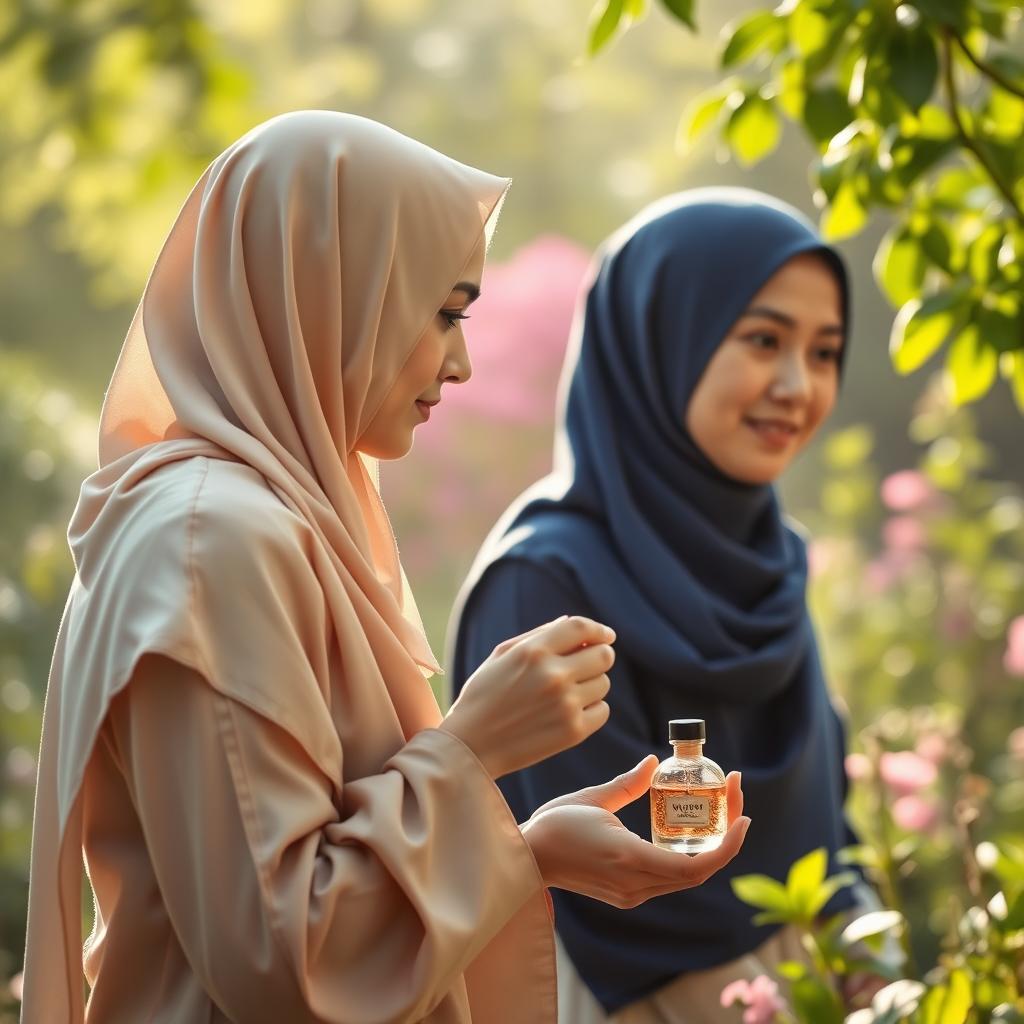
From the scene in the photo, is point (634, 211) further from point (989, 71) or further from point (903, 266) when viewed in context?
point (989, 71)

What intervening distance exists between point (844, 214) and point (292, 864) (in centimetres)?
105

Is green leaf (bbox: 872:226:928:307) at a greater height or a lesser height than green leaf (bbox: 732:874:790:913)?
greater

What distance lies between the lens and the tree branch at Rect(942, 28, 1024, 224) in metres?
1.55

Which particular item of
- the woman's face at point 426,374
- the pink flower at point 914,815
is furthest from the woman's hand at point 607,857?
the pink flower at point 914,815

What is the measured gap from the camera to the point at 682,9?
144 centimetres

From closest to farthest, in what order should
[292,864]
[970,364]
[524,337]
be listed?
1. [292,864]
2. [970,364]
3. [524,337]

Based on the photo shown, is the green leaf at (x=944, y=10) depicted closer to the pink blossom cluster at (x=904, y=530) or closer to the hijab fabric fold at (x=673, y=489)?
the hijab fabric fold at (x=673, y=489)

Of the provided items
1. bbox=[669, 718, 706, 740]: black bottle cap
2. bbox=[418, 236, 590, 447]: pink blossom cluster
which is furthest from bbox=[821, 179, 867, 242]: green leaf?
bbox=[418, 236, 590, 447]: pink blossom cluster

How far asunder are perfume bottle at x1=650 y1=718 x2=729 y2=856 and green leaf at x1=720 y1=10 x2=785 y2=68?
2.50 ft

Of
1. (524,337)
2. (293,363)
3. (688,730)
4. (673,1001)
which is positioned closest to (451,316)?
(293,363)

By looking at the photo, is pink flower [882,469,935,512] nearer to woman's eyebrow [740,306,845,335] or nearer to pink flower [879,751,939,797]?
pink flower [879,751,939,797]

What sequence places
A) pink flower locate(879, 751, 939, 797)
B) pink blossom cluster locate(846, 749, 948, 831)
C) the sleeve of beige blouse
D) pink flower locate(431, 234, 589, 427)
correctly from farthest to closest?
pink flower locate(431, 234, 589, 427), pink flower locate(879, 751, 939, 797), pink blossom cluster locate(846, 749, 948, 831), the sleeve of beige blouse

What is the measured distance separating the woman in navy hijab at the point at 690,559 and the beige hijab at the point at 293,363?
742mm

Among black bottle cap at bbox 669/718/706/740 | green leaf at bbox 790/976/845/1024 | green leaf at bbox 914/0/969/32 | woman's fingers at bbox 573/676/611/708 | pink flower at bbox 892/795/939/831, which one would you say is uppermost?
green leaf at bbox 914/0/969/32
